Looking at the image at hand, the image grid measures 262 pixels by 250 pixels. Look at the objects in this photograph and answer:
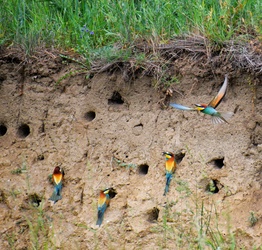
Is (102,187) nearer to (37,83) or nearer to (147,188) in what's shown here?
(147,188)

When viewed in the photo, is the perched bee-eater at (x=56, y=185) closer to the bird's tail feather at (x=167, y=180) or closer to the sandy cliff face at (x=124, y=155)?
the sandy cliff face at (x=124, y=155)

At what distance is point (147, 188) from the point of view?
5152mm

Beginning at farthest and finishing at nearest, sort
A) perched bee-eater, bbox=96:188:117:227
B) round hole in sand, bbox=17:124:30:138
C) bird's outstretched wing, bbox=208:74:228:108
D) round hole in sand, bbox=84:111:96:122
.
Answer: round hole in sand, bbox=17:124:30:138
round hole in sand, bbox=84:111:96:122
perched bee-eater, bbox=96:188:117:227
bird's outstretched wing, bbox=208:74:228:108

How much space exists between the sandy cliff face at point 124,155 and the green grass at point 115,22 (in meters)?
0.24

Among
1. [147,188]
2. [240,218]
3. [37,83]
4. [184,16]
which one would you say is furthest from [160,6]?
[240,218]

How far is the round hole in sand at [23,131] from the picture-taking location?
224 inches

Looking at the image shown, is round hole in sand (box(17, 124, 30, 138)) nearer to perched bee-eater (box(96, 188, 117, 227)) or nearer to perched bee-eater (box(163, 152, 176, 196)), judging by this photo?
perched bee-eater (box(96, 188, 117, 227))

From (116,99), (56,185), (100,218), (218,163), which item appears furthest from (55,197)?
(218,163)

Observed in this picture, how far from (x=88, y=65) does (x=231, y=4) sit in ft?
3.94

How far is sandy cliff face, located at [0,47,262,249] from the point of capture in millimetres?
4875

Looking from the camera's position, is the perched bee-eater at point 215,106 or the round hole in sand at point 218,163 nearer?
the perched bee-eater at point 215,106

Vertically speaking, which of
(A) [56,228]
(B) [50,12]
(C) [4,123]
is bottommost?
(A) [56,228]

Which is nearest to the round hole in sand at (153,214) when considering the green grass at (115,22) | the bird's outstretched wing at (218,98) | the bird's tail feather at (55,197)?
the bird's tail feather at (55,197)

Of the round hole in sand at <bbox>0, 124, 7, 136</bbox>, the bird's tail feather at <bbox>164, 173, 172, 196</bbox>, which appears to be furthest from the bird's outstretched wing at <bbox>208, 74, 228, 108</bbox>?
the round hole in sand at <bbox>0, 124, 7, 136</bbox>
